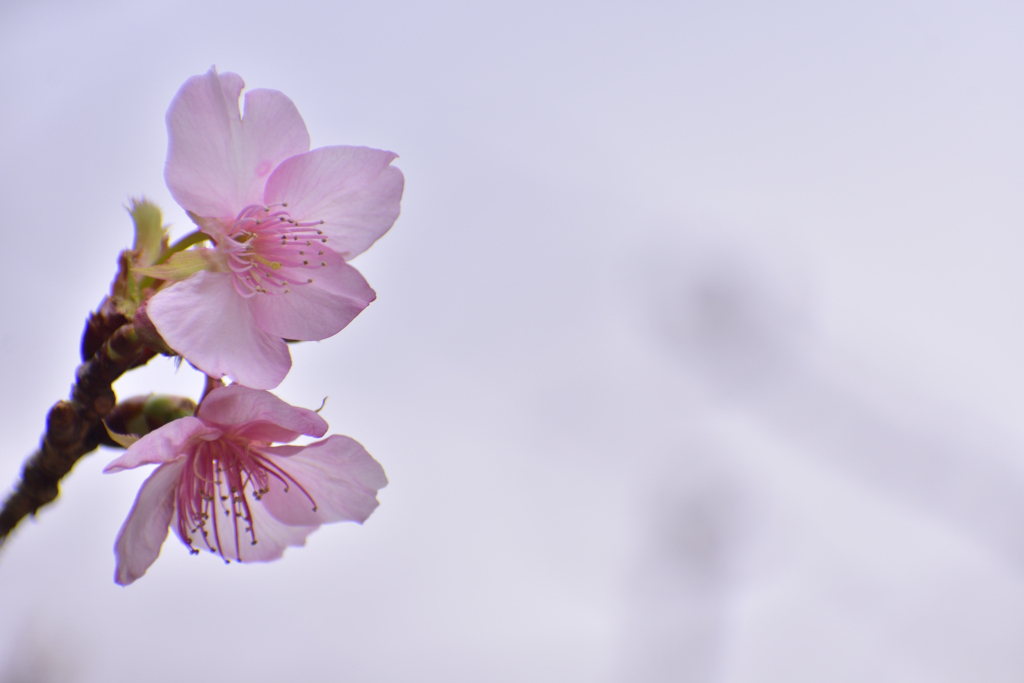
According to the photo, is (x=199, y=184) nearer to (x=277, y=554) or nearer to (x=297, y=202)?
(x=297, y=202)

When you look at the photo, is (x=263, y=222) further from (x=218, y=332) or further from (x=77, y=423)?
(x=77, y=423)

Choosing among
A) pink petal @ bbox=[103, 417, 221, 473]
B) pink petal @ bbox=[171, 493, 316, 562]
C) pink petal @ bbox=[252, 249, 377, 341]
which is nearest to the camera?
pink petal @ bbox=[103, 417, 221, 473]

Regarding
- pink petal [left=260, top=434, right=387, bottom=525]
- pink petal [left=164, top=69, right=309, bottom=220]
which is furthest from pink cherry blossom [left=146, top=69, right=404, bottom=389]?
pink petal [left=260, top=434, right=387, bottom=525]

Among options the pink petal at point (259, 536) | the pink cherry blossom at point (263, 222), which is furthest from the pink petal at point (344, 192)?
the pink petal at point (259, 536)

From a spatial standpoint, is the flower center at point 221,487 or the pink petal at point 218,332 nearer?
the pink petal at point 218,332

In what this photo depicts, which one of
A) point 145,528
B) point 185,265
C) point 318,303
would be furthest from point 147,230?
point 145,528

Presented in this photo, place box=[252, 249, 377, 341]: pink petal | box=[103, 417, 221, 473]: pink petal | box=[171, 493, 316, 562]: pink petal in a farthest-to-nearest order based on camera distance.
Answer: box=[171, 493, 316, 562]: pink petal → box=[252, 249, 377, 341]: pink petal → box=[103, 417, 221, 473]: pink petal

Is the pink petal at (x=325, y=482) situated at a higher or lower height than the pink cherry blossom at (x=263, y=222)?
lower

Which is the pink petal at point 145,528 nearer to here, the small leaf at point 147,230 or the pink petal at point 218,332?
the pink petal at point 218,332

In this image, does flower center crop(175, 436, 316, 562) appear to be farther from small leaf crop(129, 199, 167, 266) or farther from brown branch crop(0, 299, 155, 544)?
small leaf crop(129, 199, 167, 266)
